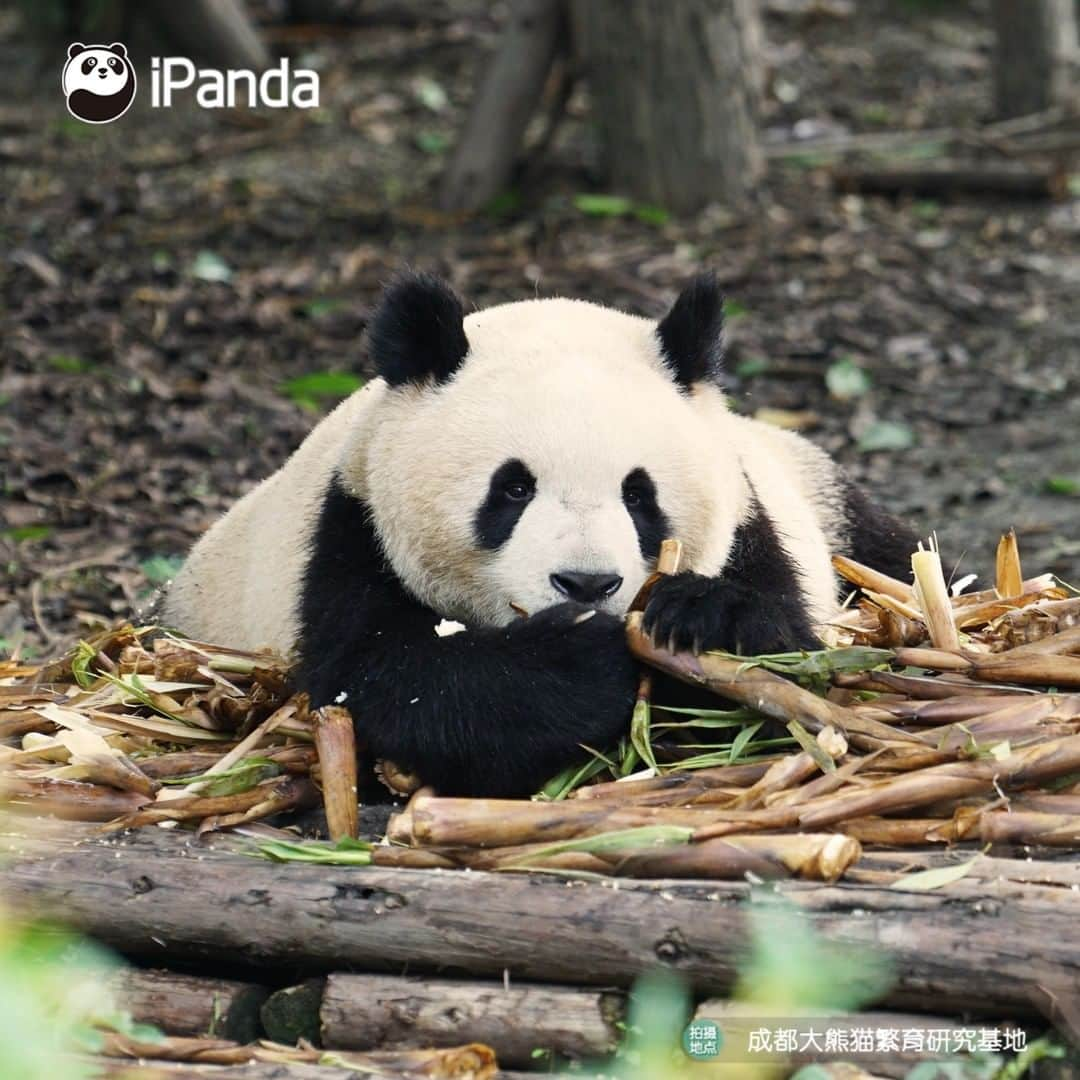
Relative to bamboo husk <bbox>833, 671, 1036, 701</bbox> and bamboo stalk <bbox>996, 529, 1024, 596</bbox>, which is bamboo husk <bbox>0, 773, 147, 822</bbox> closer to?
bamboo husk <bbox>833, 671, 1036, 701</bbox>

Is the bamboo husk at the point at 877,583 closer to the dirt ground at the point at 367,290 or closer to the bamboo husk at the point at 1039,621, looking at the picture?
the bamboo husk at the point at 1039,621

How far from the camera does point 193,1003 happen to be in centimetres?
334

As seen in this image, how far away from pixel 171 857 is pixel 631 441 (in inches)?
57.3

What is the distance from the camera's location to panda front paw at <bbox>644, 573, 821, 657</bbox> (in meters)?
3.83

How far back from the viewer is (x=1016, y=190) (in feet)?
38.3

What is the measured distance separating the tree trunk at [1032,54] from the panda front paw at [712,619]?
9.56m

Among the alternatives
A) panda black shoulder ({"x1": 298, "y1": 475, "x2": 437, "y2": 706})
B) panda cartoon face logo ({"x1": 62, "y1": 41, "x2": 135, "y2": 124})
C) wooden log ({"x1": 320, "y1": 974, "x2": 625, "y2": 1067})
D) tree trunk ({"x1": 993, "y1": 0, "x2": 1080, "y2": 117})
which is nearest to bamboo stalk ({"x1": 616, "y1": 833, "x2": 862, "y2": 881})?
wooden log ({"x1": 320, "y1": 974, "x2": 625, "y2": 1067})

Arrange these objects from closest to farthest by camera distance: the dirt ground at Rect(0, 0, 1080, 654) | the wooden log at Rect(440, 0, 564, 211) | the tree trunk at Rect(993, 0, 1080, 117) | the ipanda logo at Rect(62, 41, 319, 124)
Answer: the dirt ground at Rect(0, 0, 1080, 654), the wooden log at Rect(440, 0, 564, 211), the ipanda logo at Rect(62, 41, 319, 124), the tree trunk at Rect(993, 0, 1080, 117)

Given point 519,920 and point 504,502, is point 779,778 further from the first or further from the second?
point 504,502

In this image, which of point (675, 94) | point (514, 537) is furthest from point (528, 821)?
point (675, 94)

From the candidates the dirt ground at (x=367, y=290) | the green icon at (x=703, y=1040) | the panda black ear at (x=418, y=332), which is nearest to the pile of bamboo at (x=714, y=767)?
the green icon at (x=703, y=1040)

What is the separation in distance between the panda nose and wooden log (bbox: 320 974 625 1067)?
38.0 inches

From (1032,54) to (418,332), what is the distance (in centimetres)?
953

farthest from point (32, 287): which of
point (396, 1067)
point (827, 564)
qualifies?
point (396, 1067)
